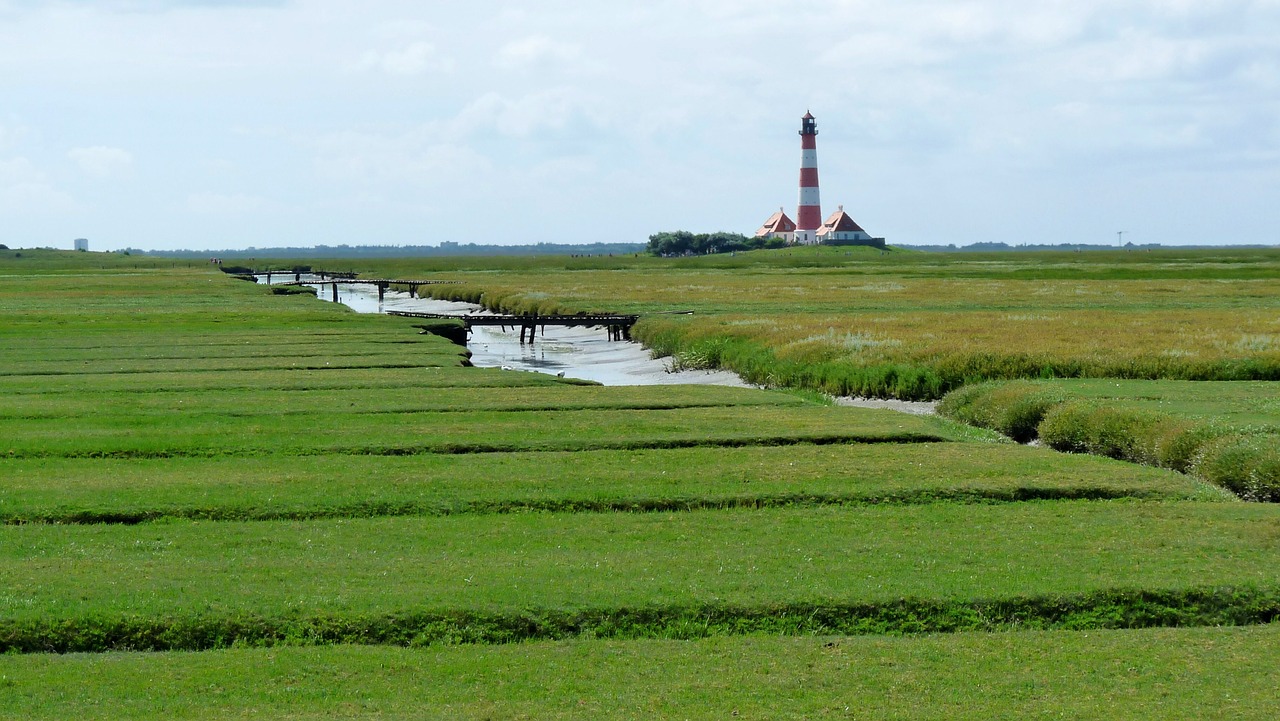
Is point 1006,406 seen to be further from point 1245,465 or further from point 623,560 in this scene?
point 623,560

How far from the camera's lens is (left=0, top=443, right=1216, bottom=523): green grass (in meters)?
18.8

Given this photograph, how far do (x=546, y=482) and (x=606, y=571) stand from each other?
5.73 meters

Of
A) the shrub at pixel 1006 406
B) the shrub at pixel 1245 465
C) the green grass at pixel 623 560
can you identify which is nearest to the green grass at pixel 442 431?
the shrub at pixel 1006 406

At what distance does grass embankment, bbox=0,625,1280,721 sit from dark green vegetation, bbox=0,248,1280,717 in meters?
0.04

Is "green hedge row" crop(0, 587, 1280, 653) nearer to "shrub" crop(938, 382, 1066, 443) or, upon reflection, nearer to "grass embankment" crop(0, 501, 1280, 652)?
"grass embankment" crop(0, 501, 1280, 652)

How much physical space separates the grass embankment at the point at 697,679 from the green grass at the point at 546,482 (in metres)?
6.42

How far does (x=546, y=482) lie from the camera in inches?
807

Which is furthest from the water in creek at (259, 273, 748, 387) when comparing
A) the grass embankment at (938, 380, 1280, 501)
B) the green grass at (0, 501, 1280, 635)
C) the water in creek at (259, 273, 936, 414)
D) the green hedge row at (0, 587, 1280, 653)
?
the green hedge row at (0, 587, 1280, 653)

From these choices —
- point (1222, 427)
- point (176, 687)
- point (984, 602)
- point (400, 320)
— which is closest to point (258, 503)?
point (176, 687)

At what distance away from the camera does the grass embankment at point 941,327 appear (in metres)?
37.8

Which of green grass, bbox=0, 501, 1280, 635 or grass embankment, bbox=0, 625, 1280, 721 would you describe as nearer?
grass embankment, bbox=0, 625, 1280, 721

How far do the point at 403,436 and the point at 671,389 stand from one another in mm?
11945

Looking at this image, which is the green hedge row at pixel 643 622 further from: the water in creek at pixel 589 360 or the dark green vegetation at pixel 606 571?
the water in creek at pixel 589 360

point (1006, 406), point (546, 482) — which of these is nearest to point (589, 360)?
point (1006, 406)
